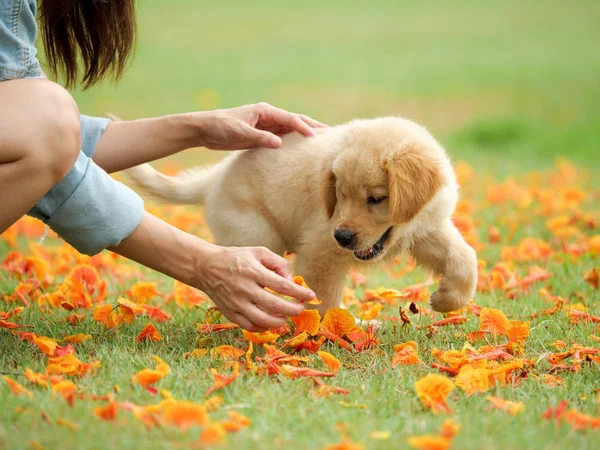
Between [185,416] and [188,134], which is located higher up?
[188,134]

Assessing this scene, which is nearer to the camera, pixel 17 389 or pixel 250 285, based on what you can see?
pixel 17 389

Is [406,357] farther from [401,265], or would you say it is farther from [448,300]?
[401,265]

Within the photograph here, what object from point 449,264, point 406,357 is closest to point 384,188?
point 449,264

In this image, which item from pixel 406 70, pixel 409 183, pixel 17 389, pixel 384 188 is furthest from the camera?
pixel 406 70

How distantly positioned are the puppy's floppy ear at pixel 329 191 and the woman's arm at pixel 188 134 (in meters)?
0.26

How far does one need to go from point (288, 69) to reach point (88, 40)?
861 centimetres

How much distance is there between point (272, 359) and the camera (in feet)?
6.93

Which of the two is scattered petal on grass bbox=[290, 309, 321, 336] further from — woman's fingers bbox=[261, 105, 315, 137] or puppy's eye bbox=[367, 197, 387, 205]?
woman's fingers bbox=[261, 105, 315, 137]

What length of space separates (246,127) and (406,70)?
27.8ft

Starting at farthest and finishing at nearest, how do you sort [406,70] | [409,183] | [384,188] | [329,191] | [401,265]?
[406,70], [401,265], [329,191], [384,188], [409,183]

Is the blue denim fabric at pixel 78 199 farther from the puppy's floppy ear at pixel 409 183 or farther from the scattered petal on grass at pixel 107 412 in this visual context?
the puppy's floppy ear at pixel 409 183

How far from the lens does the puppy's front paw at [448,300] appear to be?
2.64m

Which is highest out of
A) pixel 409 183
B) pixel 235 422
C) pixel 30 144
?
pixel 30 144

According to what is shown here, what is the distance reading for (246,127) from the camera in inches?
109
